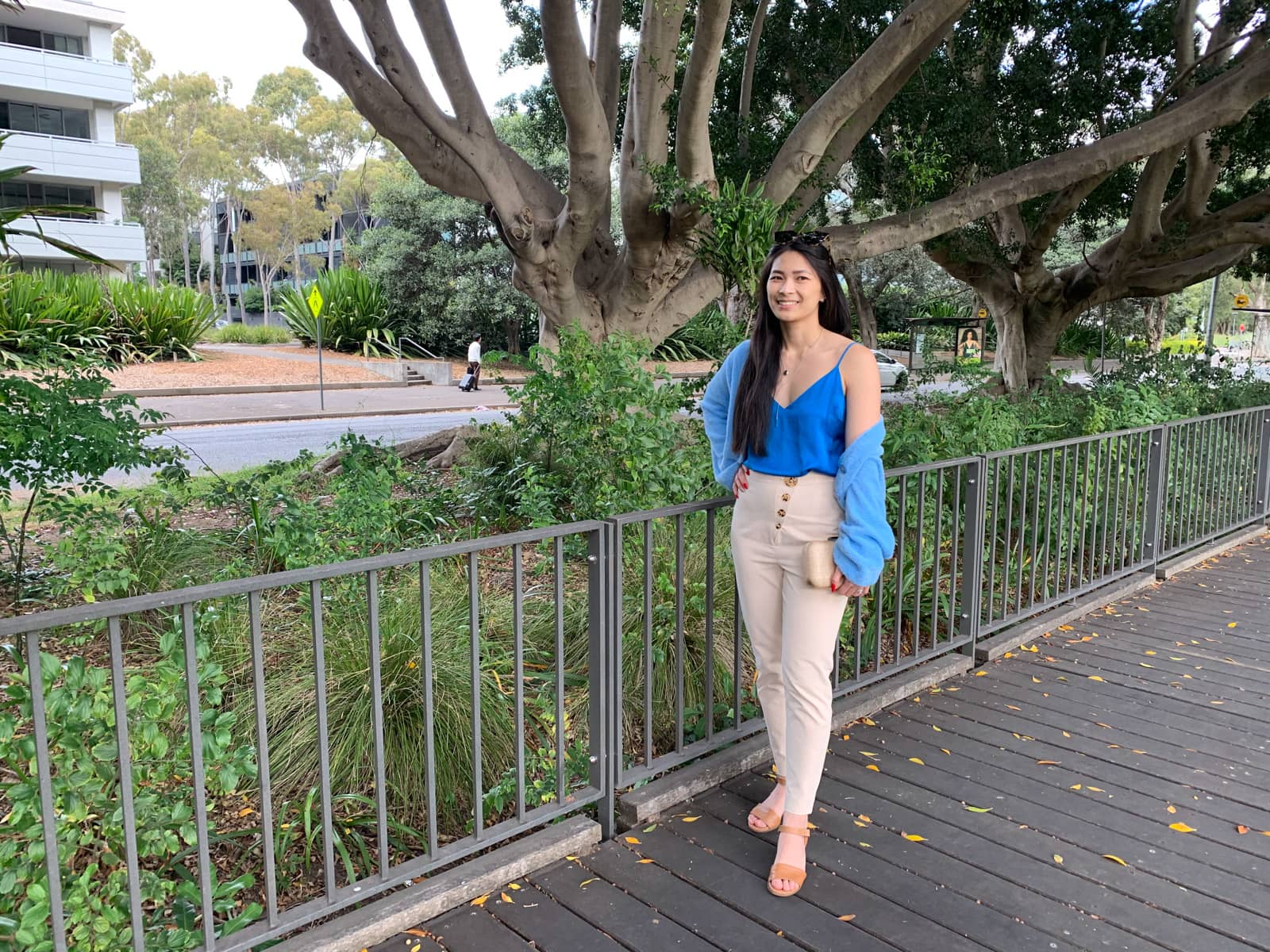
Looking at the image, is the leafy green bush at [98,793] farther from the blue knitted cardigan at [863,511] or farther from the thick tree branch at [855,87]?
the thick tree branch at [855,87]

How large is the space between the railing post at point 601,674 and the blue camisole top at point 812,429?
0.62 metres

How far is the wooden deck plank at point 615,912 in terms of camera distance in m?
2.68

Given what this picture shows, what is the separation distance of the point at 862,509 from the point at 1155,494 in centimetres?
443

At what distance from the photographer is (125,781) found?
216cm

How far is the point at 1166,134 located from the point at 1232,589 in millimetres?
5180

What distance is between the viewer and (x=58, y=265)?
3762cm

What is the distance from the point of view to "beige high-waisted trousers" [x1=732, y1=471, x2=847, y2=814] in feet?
9.72

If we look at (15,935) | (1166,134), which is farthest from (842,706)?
(1166,134)

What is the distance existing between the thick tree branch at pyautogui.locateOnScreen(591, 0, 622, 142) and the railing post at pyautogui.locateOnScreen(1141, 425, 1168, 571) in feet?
15.9

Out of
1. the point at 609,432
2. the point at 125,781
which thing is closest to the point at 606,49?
the point at 609,432

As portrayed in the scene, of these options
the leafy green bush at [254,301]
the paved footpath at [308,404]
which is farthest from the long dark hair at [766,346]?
the leafy green bush at [254,301]

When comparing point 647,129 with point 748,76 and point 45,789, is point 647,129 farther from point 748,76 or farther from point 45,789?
point 45,789

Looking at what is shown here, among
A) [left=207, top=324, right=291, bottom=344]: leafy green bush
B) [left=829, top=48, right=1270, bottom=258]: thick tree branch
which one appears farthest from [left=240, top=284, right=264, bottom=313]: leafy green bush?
[left=829, top=48, right=1270, bottom=258]: thick tree branch

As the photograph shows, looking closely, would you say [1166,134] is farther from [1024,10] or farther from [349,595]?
[349,595]
